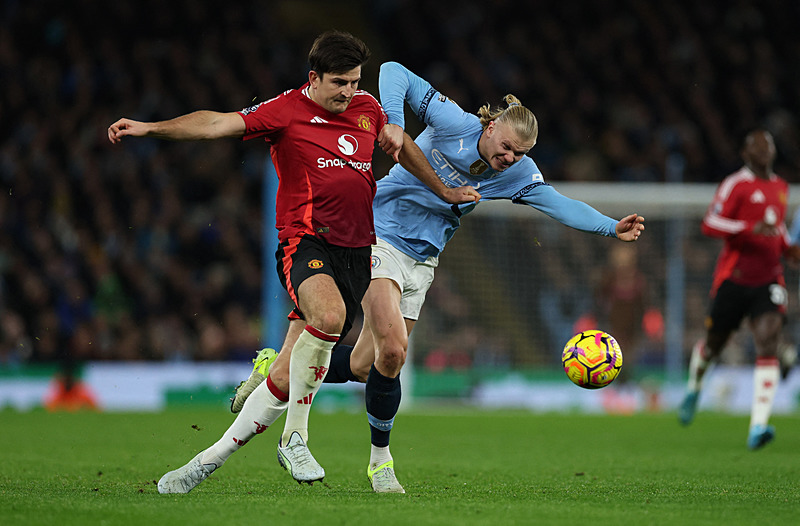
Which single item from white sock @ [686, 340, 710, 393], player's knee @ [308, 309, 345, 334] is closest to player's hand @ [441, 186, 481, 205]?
player's knee @ [308, 309, 345, 334]

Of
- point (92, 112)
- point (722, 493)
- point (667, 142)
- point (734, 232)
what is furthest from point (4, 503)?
point (667, 142)

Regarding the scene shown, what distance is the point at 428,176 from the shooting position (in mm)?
6012

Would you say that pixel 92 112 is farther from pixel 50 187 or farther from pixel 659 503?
pixel 659 503

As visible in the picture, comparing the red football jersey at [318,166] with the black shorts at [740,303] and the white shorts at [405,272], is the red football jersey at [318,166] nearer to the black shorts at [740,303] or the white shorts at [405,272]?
the white shorts at [405,272]

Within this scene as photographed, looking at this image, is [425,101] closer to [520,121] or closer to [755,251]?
[520,121]

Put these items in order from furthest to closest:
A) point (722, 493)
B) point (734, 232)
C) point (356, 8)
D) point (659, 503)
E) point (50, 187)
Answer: point (356, 8) → point (50, 187) → point (734, 232) → point (722, 493) → point (659, 503)

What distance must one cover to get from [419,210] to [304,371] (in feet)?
5.05

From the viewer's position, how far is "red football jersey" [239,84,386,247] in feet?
18.2

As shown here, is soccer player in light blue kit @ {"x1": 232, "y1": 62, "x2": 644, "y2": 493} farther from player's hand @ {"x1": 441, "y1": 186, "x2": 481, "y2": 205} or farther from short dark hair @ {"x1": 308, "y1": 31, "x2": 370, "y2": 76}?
short dark hair @ {"x1": 308, "y1": 31, "x2": 370, "y2": 76}

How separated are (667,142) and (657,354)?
5.02 metres

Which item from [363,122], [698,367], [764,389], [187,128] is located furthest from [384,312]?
[698,367]

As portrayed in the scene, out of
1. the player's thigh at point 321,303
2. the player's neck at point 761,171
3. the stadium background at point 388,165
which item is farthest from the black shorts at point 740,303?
the player's thigh at point 321,303

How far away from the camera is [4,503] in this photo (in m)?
4.80

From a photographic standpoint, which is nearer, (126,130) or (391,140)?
(126,130)
